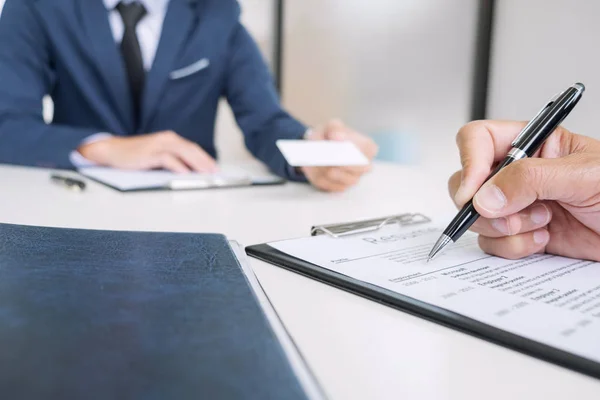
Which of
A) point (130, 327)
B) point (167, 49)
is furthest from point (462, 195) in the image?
point (167, 49)

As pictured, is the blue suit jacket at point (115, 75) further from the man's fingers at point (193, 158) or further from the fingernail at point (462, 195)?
the fingernail at point (462, 195)

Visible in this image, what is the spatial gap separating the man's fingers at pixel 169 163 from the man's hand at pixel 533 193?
495 millimetres

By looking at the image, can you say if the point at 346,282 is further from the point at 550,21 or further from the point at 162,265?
the point at 550,21

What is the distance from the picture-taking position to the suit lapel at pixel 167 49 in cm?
110

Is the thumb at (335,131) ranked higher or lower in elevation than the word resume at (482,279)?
lower

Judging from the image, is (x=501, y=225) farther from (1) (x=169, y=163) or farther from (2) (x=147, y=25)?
(2) (x=147, y=25)

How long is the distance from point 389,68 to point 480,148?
1.04 meters

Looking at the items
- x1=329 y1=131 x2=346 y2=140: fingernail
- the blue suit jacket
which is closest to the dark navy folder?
x1=329 y1=131 x2=346 y2=140: fingernail

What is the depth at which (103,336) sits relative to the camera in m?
0.21

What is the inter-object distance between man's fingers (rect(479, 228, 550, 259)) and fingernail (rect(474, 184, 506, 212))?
0.03 m

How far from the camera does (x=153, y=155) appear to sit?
831mm

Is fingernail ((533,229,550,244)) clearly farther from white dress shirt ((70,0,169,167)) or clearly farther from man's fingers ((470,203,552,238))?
white dress shirt ((70,0,169,167))

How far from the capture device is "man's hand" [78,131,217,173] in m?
0.83

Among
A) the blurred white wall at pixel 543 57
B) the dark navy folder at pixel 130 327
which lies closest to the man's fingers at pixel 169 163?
the dark navy folder at pixel 130 327
